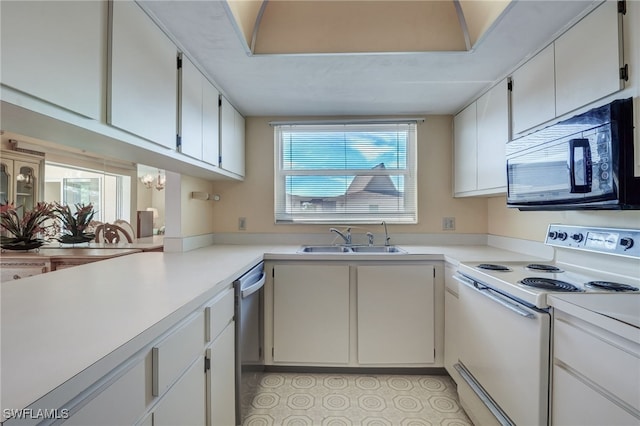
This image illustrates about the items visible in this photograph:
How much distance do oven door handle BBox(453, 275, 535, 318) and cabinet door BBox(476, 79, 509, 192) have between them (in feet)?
2.23

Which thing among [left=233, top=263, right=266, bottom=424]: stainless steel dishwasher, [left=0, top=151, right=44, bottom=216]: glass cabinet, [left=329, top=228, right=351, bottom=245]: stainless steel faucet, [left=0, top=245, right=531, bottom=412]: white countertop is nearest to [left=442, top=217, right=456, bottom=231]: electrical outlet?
[left=329, top=228, right=351, bottom=245]: stainless steel faucet

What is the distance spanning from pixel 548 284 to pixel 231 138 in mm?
2173

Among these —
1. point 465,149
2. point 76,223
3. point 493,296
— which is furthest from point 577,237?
point 76,223

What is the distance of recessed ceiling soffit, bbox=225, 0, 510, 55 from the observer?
5.08 ft

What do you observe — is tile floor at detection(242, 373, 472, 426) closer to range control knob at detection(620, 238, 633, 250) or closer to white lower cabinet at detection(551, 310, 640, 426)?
white lower cabinet at detection(551, 310, 640, 426)

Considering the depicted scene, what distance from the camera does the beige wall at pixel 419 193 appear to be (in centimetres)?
258

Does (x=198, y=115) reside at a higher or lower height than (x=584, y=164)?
higher

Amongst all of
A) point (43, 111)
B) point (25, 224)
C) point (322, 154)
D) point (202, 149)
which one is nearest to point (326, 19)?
point (202, 149)

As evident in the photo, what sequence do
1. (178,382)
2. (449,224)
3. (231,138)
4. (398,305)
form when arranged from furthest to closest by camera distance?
(449,224) → (231,138) → (398,305) → (178,382)

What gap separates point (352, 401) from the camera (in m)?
1.81

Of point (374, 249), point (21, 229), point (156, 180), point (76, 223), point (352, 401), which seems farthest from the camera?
point (156, 180)

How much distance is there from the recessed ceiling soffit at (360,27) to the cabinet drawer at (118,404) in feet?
5.06

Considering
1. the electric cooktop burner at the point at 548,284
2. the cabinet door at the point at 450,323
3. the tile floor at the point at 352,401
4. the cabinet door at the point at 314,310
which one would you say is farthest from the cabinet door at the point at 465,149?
the tile floor at the point at 352,401

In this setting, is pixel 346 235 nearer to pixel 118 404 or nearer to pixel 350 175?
pixel 350 175
